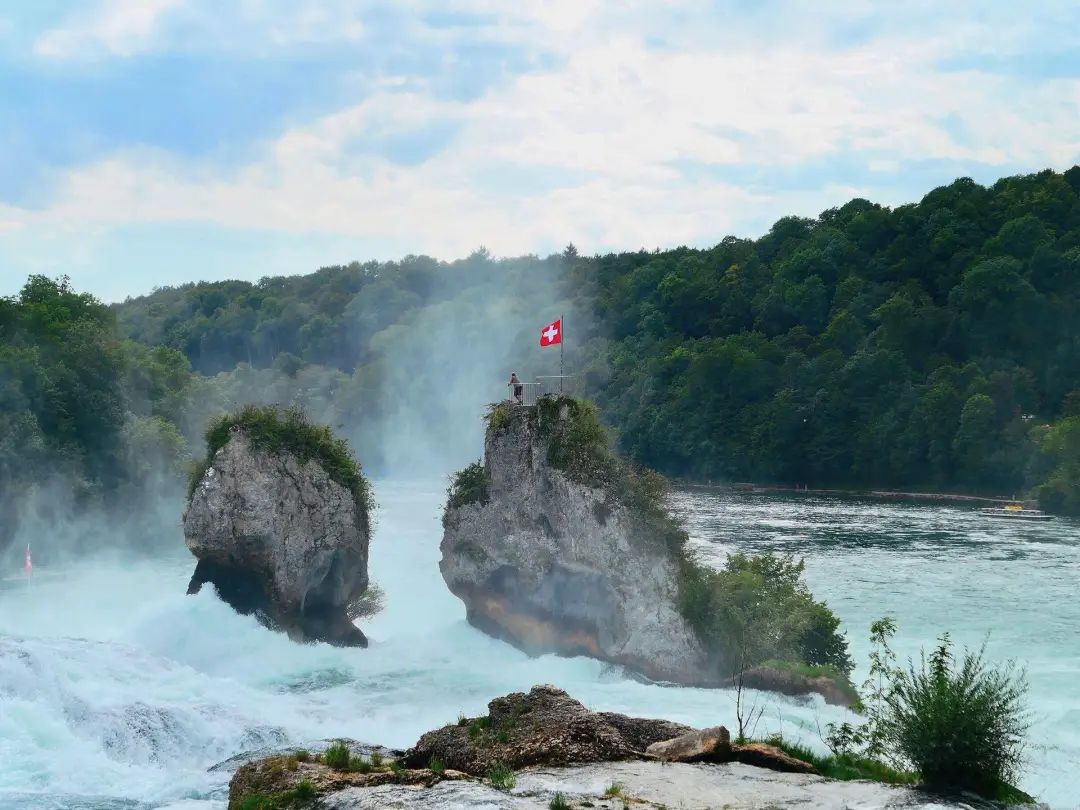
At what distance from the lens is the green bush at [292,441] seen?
107 feet

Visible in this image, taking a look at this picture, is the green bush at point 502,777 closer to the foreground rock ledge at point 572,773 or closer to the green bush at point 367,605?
the foreground rock ledge at point 572,773

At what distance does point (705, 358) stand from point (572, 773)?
108282 millimetres

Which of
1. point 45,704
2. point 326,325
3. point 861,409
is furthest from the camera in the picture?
point 326,325

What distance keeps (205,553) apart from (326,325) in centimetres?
12646

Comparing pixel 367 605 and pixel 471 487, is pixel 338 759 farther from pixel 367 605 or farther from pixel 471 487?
pixel 367 605

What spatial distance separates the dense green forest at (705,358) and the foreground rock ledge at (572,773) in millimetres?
51835

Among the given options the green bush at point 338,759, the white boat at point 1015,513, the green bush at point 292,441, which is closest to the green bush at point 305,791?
→ the green bush at point 338,759

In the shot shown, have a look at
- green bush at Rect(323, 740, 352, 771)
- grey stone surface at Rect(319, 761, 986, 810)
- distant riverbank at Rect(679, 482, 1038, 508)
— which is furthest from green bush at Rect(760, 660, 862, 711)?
distant riverbank at Rect(679, 482, 1038, 508)

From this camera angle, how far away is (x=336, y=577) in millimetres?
33406

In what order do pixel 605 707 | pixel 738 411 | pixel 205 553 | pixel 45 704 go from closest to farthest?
1. pixel 45 704
2. pixel 605 707
3. pixel 205 553
4. pixel 738 411

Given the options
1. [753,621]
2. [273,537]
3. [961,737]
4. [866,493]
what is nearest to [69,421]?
[273,537]

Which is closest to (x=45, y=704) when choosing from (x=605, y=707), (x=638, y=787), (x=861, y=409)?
(x=605, y=707)

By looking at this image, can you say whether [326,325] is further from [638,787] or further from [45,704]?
[638,787]

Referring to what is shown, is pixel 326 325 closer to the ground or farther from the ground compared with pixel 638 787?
farther from the ground
